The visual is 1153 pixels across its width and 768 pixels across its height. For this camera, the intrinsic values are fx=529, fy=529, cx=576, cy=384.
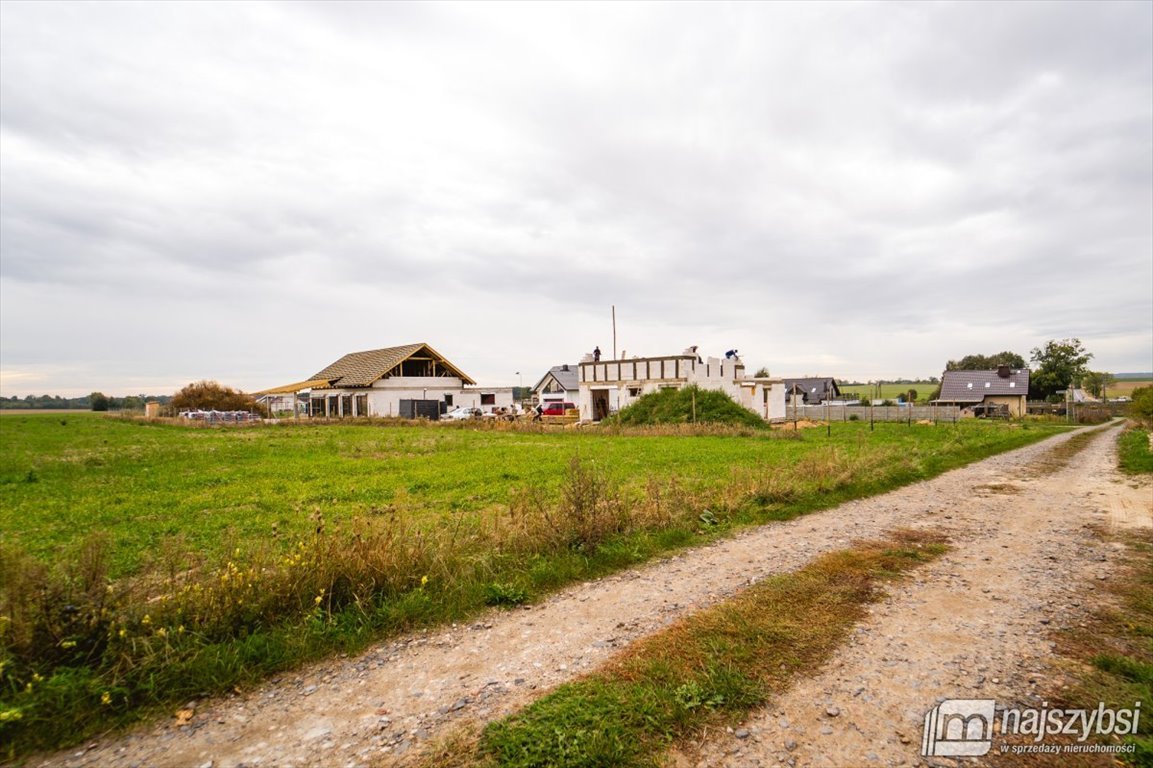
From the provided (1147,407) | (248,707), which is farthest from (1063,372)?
(248,707)

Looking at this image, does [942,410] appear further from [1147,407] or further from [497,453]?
[497,453]

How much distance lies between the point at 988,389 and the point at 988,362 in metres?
39.6

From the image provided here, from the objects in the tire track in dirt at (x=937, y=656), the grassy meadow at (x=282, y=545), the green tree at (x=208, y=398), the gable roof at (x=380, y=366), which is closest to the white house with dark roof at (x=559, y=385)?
the gable roof at (x=380, y=366)

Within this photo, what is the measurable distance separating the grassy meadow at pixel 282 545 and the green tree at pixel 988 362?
87.9 metres

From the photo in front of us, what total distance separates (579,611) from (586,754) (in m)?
2.26

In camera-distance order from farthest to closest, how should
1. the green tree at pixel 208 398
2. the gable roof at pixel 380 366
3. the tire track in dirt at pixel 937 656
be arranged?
the green tree at pixel 208 398
the gable roof at pixel 380 366
the tire track in dirt at pixel 937 656

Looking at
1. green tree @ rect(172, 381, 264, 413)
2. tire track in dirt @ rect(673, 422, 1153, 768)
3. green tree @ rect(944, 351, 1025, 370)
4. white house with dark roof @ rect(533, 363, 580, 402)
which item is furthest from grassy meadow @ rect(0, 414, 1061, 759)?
green tree @ rect(944, 351, 1025, 370)

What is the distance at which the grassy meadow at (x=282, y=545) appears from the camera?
3.89 meters

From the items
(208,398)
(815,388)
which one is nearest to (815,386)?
(815,388)

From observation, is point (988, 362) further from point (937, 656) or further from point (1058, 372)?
point (937, 656)

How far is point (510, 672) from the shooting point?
4.10m

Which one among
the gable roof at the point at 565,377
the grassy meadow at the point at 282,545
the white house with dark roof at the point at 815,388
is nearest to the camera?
the grassy meadow at the point at 282,545

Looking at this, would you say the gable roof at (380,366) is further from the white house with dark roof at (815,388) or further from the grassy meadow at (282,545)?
the white house with dark roof at (815,388)

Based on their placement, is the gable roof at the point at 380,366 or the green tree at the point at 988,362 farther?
the green tree at the point at 988,362
